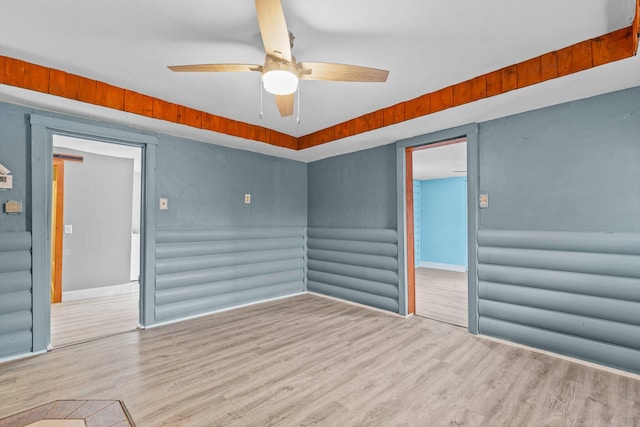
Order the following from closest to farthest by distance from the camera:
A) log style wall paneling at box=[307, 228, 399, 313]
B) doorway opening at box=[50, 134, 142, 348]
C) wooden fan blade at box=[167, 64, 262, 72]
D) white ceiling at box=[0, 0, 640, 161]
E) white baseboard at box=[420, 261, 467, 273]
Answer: white ceiling at box=[0, 0, 640, 161], wooden fan blade at box=[167, 64, 262, 72], log style wall paneling at box=[307, 228, 399, 313], doorway opening at box=[50, 134, 142, 348], white baseboard at box=[420, 261, 467, 273]

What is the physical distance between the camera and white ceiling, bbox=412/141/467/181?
15.6 ft

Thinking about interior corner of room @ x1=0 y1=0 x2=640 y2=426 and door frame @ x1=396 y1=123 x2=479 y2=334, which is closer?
interior corner of room @ x1=0 y1=0 x2=640 y2=426

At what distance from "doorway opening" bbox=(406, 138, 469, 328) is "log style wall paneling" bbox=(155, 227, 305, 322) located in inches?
87.1

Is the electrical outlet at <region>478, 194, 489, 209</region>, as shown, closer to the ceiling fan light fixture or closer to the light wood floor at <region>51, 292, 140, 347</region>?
the ceiling fan light fixture

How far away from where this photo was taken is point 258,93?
9.62 ft

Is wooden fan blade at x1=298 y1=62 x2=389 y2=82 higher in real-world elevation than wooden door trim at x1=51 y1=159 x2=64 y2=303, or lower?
higher

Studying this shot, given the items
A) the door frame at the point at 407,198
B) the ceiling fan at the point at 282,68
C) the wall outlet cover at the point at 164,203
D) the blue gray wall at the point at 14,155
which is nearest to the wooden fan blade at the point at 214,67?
the ceiling fan at the point at 282,68

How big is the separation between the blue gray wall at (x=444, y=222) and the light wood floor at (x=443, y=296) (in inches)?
25.4

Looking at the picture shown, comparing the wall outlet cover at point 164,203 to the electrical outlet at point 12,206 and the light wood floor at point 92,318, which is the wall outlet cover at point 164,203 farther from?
the light wood floor at point 92,318

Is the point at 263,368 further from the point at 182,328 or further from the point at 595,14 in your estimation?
the point at 595,14

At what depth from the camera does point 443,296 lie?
15.8 feet

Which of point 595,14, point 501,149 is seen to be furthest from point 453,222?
point 595,14

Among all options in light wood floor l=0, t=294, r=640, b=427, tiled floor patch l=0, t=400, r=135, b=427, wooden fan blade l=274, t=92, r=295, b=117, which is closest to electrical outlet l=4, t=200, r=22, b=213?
light wood floor l=0, t=294, r=640, b=427

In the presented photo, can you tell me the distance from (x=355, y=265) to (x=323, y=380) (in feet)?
7.15
